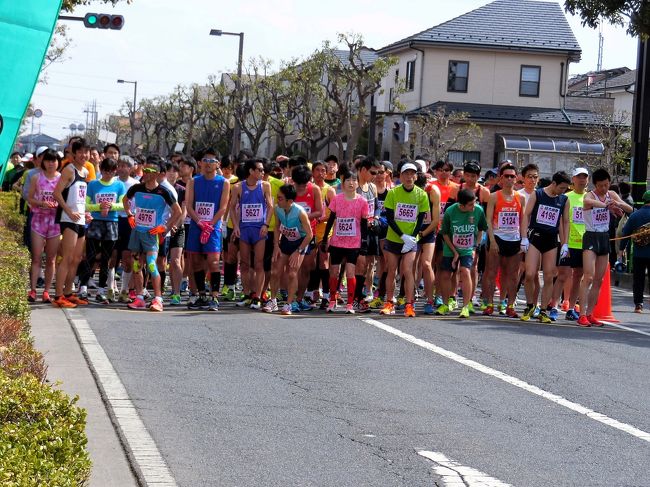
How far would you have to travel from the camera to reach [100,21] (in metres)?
24.5

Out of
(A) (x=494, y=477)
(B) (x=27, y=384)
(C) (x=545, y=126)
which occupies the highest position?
(C) (x=545, y=126)

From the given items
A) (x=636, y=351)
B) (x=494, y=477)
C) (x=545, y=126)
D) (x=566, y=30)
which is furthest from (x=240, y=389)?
(x=566, y=30)

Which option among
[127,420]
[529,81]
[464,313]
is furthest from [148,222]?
[529,81]

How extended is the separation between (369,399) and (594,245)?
728cm

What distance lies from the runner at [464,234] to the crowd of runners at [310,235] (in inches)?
0.6

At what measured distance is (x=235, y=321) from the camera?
13820mm

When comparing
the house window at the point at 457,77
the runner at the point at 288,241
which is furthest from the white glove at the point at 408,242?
the house window at the point at 457,77

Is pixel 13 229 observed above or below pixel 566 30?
below

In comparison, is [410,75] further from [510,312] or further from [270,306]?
[270,306]

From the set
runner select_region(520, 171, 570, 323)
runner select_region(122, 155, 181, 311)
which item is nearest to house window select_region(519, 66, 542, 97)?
runner select_region(520, 171, 570, 323)

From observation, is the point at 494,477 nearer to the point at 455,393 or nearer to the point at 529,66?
the point at 455,393

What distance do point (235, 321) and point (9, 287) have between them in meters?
4.41

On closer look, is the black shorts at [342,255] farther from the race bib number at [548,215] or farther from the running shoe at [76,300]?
the running shoe at [76,300]

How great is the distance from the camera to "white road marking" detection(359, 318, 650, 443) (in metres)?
8.47
